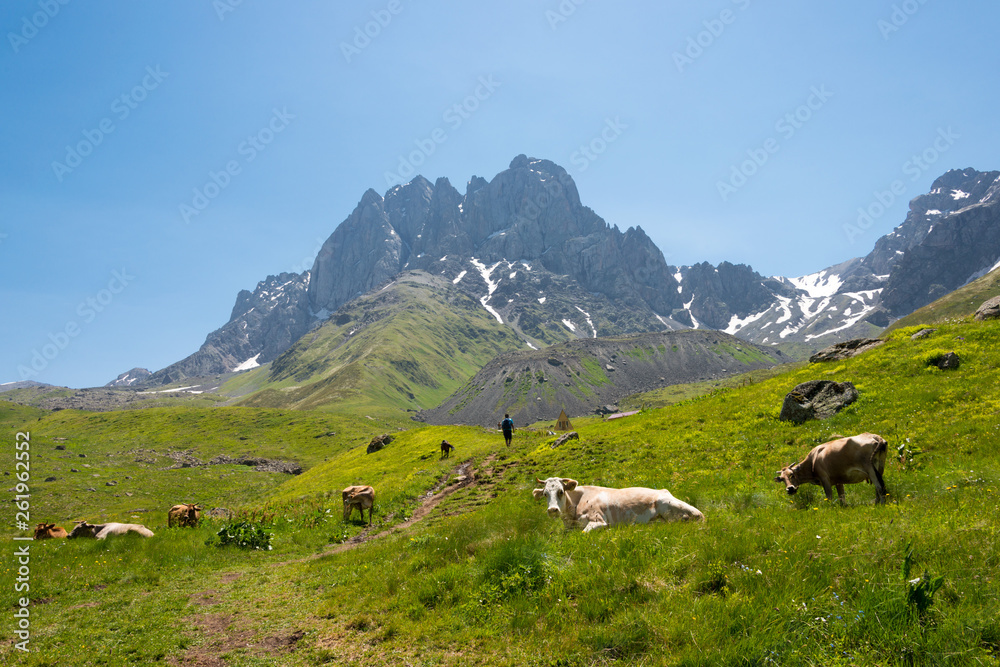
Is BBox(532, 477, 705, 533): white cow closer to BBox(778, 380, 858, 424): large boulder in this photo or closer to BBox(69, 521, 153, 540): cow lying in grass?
BBox(778, 380, 858, 424): large boulder

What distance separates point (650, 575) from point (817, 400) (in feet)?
64.3

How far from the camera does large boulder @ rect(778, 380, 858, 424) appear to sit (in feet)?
74.4

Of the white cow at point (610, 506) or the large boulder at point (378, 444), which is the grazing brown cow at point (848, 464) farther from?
the large boulder at point (378, 444)

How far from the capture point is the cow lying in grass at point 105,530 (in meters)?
21.9

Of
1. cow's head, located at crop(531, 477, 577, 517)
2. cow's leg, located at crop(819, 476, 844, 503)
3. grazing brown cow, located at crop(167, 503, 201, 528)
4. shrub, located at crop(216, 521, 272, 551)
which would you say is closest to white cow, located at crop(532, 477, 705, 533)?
cow's head, located at crop(531, 477, 577, 517)

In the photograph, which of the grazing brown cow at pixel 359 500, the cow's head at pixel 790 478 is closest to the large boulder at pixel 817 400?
the cow's head at pixel 790 478

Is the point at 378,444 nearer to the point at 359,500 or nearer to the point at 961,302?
the point at 359,500

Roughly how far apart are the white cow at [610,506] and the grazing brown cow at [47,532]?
1020 inches

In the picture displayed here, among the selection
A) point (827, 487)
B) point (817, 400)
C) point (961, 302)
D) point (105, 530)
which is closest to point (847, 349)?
point (817, 400)

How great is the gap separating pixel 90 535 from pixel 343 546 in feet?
40.6

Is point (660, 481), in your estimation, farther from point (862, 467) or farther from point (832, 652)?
point (832, 652)

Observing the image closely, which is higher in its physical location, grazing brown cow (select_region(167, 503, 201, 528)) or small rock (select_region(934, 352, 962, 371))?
small rock (select_region(934, 352, 962, 371))

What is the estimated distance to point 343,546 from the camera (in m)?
22.1

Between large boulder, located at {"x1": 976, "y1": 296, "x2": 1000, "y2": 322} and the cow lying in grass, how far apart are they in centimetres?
4749
